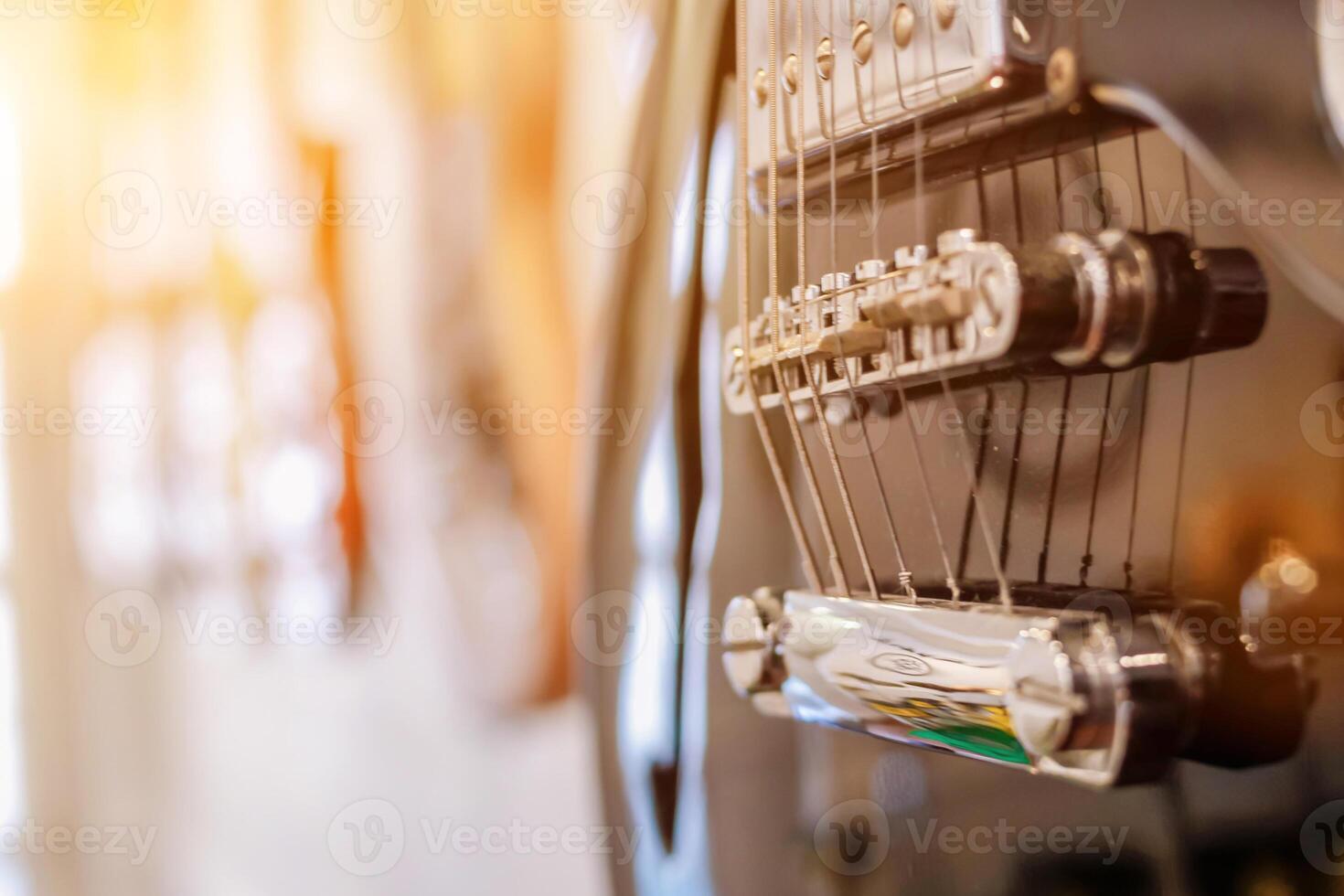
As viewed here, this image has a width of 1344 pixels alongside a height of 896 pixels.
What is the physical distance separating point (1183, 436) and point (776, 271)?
255 millimetres

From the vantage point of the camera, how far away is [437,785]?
43.9 inches

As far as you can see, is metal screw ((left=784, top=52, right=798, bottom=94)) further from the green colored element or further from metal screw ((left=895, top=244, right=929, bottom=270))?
the green colored element

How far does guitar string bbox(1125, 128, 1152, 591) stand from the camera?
1.56 feet

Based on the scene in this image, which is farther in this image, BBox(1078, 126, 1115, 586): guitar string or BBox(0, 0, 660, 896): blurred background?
BBox(0, 0, 660, 896): blurred background

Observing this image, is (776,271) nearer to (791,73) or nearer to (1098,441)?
(791,73)

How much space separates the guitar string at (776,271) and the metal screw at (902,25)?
0.35 feet

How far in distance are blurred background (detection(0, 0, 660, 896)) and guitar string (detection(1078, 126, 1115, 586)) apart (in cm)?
49

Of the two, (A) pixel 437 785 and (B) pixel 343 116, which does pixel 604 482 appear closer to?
(A) pixel 437 785

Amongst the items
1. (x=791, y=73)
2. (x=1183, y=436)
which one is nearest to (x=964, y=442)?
(x=1183, y=436)

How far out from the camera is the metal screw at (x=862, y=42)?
0.57 m

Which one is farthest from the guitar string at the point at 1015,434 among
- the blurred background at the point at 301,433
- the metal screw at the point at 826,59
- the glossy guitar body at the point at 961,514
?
the blurred background at the point at 301,433

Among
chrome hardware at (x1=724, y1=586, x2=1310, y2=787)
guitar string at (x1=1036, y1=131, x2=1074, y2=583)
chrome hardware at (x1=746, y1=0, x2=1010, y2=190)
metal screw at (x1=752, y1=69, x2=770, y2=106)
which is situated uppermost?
metal screw at (x1=752, y1=69, x2=770, y2=106)

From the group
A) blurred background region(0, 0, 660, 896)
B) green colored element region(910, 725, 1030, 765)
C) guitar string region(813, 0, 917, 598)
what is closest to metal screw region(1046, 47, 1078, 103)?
guitar string region(813, 0, 917, 598)

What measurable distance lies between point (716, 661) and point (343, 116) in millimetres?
711
